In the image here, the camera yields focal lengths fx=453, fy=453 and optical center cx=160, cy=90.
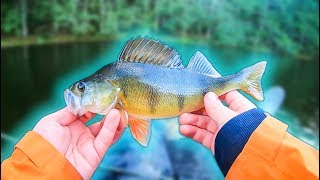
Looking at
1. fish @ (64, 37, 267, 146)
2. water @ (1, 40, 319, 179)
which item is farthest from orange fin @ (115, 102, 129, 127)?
water @ (1, 40, 319, 179)

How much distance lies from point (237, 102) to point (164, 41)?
3.66ft

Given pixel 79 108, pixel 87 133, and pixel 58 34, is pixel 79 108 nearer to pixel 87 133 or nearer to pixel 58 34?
pixel 87 133

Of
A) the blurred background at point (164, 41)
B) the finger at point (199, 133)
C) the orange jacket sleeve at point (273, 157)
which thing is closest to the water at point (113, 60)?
the blurred background at point (164, 41)

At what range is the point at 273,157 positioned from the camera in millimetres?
477

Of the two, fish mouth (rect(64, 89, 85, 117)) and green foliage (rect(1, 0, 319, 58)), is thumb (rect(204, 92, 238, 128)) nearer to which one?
fish mouth (rect(64, 89, 85, 117))

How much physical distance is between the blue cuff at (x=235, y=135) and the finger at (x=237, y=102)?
0.13 ft

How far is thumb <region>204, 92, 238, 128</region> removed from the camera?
0.54 metres

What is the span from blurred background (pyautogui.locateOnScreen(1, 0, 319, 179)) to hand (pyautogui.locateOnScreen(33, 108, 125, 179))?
0.97 metres

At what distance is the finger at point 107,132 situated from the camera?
0.55 metres

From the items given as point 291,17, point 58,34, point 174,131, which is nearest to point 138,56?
point 174,131

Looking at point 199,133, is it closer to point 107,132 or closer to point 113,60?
point 107,132

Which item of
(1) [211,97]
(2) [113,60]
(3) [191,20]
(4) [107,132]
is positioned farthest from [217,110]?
(3) [191,20]

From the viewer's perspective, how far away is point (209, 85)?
0.58 meters

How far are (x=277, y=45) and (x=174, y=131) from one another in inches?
22.6
